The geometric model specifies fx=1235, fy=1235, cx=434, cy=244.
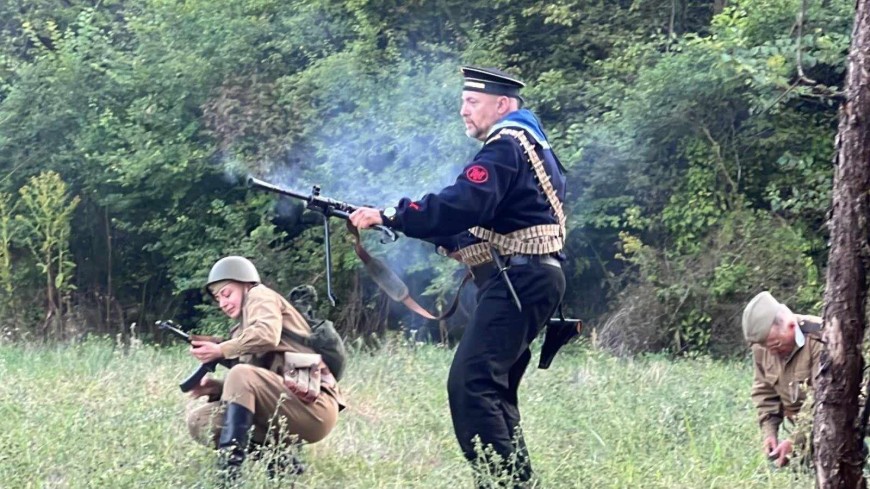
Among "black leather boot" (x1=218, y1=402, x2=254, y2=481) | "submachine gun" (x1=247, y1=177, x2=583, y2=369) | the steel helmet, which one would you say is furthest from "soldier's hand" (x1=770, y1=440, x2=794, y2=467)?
the steel helmet

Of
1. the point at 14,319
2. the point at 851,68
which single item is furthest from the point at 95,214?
the point at 851,68

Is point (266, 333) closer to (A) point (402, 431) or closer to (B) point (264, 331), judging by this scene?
(B) point (264, 331)

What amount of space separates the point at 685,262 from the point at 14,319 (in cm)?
888

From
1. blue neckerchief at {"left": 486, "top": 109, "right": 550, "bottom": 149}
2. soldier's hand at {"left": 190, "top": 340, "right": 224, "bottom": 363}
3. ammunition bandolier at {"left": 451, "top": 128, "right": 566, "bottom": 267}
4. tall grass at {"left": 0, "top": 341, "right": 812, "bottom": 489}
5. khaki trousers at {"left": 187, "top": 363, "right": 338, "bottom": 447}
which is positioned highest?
blue neckerchief at {"left": 486, "top": 109, "right": 550, "bottom": 149}

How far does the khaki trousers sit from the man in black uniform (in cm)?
98

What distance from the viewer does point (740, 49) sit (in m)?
12.9

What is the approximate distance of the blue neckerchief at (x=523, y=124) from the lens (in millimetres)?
5586

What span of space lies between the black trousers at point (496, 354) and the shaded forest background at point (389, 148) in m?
7.39

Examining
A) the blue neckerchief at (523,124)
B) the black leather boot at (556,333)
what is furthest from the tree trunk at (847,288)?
the black leather boot at (556,333)

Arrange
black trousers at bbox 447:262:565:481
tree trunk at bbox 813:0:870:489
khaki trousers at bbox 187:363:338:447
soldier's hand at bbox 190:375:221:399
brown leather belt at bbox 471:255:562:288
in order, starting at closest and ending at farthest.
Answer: tree trunk at bbox 813:0:870:489 < black trousers at bbox 447:262:565:481 < brown leather belt at bbox 471:255:562:288 < khaki trousers at bbox 187:363:338:447 < soldier's hand at bbox 190:375:221:399

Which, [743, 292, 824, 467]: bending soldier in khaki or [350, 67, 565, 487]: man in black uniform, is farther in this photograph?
[743, 292, 824, 467]: bending soldier in khaki

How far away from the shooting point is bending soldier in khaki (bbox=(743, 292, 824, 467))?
6.36 metres

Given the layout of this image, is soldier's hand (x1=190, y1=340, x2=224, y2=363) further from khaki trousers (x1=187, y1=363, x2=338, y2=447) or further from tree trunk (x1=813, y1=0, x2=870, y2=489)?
tree trunk (x1=813, y1=0, x2=870, y2=489)

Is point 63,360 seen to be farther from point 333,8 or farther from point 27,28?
point 27,28
